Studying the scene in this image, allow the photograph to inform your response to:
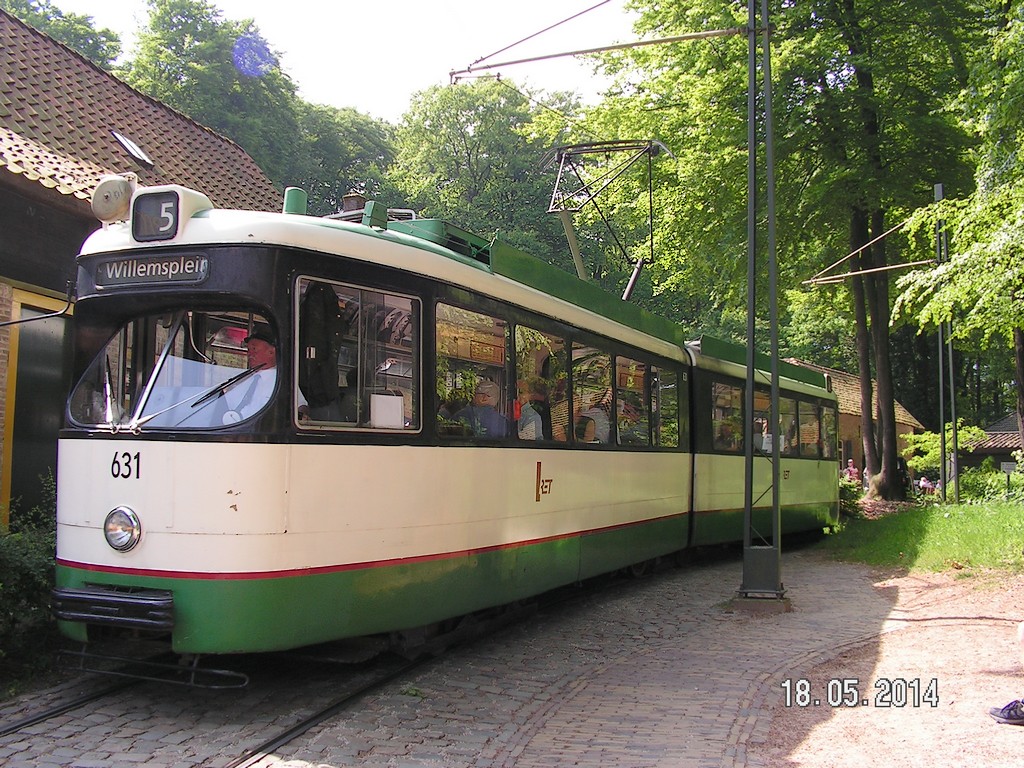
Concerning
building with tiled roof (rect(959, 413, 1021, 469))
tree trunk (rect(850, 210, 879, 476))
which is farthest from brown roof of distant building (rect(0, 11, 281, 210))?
building with tiled roof (rect(959, 413, 1021, 469))

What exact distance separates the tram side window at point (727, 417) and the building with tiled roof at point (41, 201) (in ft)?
24.4

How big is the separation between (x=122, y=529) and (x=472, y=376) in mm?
2738

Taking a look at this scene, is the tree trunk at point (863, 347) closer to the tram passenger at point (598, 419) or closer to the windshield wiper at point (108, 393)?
the tram passenger at point (598, 419)

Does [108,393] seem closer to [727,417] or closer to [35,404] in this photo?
[35,404]

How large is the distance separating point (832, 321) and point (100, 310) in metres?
40.1

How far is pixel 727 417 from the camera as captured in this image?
14633 millimetres

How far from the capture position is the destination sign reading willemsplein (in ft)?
19.8

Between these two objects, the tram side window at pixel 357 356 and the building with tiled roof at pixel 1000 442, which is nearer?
the tram side window at pixel 357 356

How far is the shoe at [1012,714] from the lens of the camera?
575 cm

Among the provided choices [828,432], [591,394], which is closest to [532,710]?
[591,394]

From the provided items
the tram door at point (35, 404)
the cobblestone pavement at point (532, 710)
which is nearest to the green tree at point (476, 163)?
the tram door at point (35, 404)

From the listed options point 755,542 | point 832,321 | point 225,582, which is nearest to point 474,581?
point 225,582

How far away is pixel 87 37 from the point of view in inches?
1583
